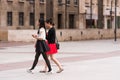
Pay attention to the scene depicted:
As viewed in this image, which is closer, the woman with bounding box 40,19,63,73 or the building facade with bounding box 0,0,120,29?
the woman with bounding box 40,19,63,73

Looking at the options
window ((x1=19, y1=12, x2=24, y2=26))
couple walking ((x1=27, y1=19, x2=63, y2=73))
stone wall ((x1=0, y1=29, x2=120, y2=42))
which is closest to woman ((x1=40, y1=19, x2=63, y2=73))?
couple walking ((x1=27, y1=19, x2=63, y2=73))

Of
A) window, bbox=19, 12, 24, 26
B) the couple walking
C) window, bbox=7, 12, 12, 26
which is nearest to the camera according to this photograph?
the couple walking

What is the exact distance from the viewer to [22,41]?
165ft

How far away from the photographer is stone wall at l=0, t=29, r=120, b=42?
165ft

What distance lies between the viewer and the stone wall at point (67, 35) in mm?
50250

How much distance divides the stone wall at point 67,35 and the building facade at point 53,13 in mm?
5916

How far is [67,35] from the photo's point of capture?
55875 millimetres

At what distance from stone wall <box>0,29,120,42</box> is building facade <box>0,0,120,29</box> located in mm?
5916

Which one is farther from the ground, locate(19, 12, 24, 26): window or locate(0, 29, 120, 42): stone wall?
locate(19, 12, 24, 26): window

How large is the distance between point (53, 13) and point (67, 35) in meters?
18.7

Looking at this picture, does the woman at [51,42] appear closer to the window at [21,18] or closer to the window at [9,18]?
the window at [9,18]

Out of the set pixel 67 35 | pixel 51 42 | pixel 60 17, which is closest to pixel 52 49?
pixel 51 42

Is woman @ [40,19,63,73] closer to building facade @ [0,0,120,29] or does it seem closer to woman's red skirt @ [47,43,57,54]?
woman's red skirt @ [47,43,57,54]

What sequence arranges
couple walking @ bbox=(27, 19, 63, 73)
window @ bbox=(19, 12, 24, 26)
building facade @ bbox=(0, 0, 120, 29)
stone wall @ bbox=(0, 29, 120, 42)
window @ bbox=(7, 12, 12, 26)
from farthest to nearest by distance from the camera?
window @ bbox=(19, 12, 24, 26), building facade @ bbox=(0, 0, 120, 29), window @ bbox=(7, 12, 12, 26), stone wall @ bbox=(0, 29, 120, 42), couple walking @ bbox=(27, 19, 63, 73)
